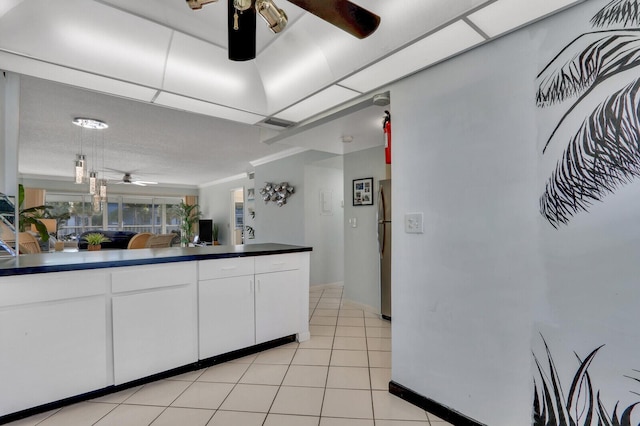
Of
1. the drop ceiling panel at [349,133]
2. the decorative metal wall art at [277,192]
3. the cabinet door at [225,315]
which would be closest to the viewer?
the cabinet door at [225,315]

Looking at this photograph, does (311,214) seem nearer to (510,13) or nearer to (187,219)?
(510,13)

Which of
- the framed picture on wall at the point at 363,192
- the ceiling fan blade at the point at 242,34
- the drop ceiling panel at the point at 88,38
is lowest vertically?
the framed picture on wall at the point at 363,192

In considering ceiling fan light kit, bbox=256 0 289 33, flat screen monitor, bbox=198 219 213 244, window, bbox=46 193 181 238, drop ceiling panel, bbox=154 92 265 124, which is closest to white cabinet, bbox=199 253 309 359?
drop ceiling panel, bbox=154 92 265 124

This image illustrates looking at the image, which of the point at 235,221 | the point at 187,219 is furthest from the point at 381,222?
the point at 187,219


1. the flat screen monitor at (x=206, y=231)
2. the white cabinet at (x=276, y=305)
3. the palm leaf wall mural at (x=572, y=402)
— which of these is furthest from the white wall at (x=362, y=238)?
the flat screen monitor at (x=206, y=231)

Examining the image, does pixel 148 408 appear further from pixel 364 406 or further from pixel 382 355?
pixel 382 355

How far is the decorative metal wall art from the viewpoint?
5051mm

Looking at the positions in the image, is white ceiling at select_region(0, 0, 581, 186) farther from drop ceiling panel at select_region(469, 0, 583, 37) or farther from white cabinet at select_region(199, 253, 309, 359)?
white cabinet at select_region(199, 253, 309, 359)

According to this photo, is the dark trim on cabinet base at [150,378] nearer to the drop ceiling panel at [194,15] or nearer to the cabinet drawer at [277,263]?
the cabinet drawer at [277,263]

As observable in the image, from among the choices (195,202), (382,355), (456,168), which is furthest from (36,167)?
(456,168)

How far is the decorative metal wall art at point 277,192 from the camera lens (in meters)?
5.05

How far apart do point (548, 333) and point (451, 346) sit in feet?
1.59

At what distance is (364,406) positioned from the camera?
1820mm

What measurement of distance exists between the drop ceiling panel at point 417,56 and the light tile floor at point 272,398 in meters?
1.99
